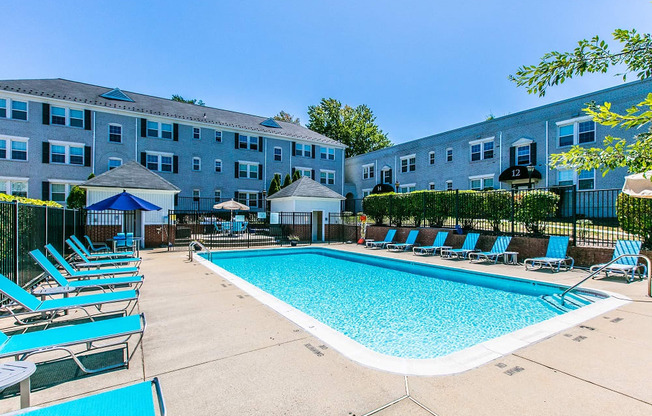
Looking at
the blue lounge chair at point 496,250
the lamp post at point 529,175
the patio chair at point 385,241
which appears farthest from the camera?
the lamp post at point 529,175

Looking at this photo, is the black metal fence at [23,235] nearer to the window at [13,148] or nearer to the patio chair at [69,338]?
the patio chair at [69,338]

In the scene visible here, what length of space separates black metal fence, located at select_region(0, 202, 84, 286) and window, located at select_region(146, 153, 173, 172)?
17.4 meters

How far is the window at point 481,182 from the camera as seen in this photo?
24.8 metres

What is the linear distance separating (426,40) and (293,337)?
52.6ft

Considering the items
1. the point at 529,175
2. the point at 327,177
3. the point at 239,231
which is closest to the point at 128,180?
the point at 239,231

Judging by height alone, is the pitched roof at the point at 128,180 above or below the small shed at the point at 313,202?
above

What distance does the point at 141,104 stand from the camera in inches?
1033

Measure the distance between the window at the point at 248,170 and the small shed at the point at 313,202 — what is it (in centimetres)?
886

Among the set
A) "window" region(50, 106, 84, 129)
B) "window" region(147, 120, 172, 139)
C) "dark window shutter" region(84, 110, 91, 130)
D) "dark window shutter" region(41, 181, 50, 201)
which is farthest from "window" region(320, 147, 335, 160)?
"dark window shutter" region(41, 181, 50, 201)

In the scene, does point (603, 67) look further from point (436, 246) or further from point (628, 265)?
point (436, 246)

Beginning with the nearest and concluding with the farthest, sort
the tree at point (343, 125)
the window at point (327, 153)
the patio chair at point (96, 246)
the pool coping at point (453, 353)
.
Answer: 1. the pool coping at point (453, 353)
2. the patio chair at point (96, 246)
3. the window at point (327, 153)
4. the tree at point (343, 125)

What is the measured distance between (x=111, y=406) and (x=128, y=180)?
17823mm

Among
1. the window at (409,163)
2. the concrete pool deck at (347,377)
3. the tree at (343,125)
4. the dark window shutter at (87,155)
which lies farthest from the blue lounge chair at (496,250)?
the tree at (343,125)

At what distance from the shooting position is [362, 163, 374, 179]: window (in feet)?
116
